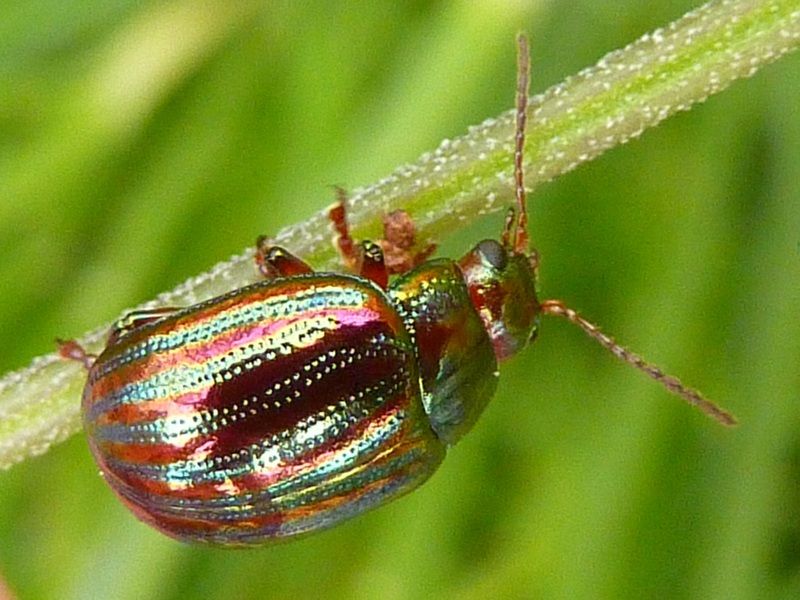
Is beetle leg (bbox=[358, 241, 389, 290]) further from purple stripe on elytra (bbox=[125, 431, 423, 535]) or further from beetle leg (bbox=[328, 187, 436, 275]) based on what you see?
purple stripe on elytra (bbox=[125, 431, 423, 535])

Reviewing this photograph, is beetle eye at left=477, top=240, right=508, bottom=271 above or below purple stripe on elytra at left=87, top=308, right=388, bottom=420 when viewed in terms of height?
below

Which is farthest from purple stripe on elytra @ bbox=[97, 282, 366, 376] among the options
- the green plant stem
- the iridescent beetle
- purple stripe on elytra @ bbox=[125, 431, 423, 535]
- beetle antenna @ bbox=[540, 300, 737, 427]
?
beetle antenna @ bbox=[540, 300, 737, 427]

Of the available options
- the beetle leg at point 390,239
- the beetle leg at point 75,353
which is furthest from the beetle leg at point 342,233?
the beetle leg at point 75,353

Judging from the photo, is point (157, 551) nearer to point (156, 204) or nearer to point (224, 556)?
point (224, 556)

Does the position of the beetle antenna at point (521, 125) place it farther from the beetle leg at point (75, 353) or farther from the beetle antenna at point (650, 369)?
the beetle leg at point (75, 353)

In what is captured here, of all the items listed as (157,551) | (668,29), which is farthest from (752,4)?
(157,551)
